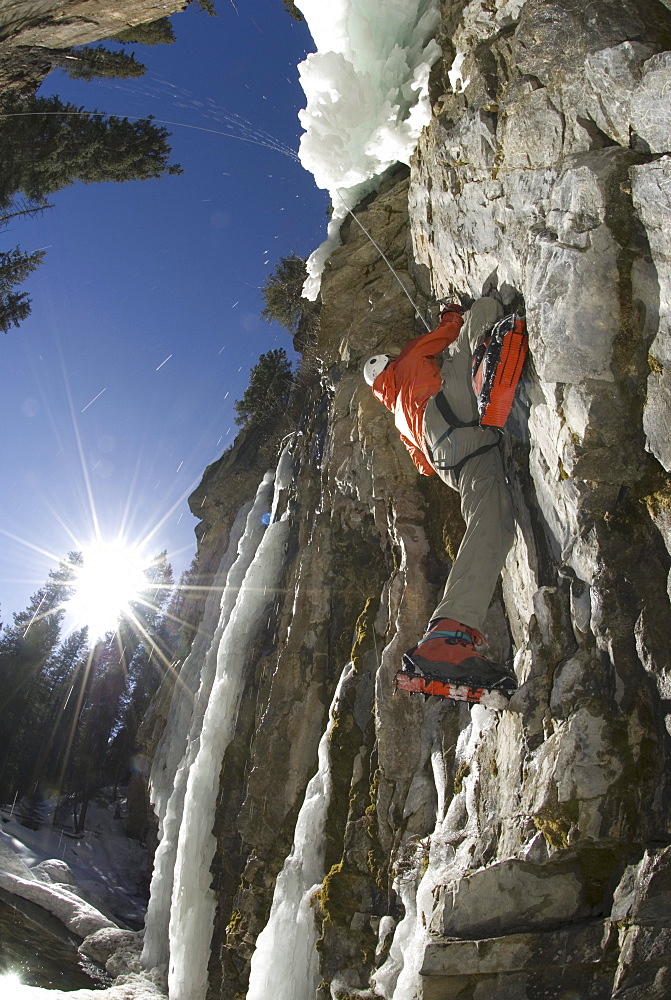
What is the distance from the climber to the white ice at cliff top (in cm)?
338

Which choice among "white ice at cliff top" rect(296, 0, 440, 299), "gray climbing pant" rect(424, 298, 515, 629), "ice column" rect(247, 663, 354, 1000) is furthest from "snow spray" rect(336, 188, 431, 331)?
"ice column" rect(247, 663, 354, 1000)

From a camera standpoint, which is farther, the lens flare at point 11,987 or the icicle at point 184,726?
the icicle at point 184,726

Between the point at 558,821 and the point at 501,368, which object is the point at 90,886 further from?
the point at 501,368

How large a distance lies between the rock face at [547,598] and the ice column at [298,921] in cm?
10

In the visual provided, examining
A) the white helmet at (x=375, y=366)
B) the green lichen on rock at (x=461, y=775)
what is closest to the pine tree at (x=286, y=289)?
the white helmet at (x=375, y=366)

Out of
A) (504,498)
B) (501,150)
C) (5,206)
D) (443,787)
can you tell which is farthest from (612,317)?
(5,206)

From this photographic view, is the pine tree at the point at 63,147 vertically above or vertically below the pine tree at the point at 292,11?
below

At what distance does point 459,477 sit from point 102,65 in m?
11.0

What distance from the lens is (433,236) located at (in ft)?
21.5

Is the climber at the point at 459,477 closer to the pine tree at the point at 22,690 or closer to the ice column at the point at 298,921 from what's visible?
Answer: the ice column at the point at 298,921

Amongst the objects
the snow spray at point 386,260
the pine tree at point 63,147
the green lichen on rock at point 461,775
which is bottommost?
the green lichen on rock at point 461,775

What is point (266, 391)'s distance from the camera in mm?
19078

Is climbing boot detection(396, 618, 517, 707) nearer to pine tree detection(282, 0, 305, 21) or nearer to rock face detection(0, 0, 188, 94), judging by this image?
rock face detection(0, 0, 188, 94)

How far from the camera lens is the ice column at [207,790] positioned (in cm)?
866
